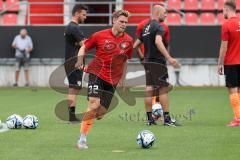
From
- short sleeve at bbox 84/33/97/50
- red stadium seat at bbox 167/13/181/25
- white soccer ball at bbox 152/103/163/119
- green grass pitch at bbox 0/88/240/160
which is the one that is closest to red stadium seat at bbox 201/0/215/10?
red stadium seat at bbox 167/13/181/25

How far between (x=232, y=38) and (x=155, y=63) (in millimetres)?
1547

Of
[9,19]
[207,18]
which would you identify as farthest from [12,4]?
[207,18]

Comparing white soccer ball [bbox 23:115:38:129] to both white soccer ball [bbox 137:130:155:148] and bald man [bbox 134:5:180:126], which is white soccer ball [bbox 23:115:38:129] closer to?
bald man [bbox 134:5:180:126]

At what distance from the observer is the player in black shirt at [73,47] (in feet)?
47.1

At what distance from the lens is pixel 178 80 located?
26.3 m

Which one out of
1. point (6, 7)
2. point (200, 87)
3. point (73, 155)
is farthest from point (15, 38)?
point (73, 155)

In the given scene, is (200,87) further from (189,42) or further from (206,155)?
(206,155)

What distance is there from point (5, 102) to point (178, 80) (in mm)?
8670

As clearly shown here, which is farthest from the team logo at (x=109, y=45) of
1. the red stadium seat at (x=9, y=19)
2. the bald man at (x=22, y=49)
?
the red stadium seat at (x=9, y=19)

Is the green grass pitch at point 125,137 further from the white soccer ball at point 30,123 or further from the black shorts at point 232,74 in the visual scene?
the black shorts at point 232,74

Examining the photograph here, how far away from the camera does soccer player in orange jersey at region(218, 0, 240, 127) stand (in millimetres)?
13508

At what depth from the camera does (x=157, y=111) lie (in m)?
14.6

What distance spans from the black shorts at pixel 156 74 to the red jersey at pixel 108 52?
258 cm

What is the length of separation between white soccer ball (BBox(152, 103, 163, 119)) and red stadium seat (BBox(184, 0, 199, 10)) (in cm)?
1431
